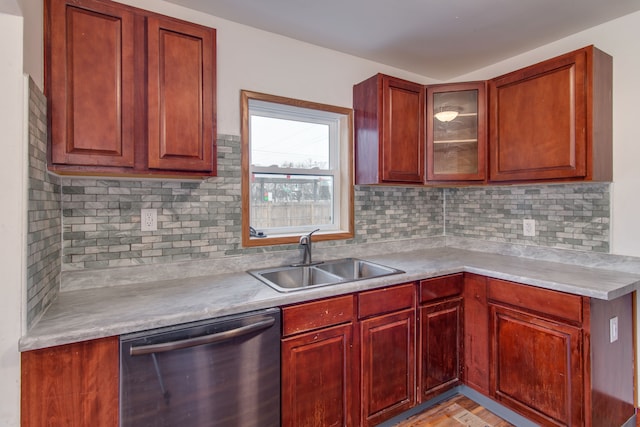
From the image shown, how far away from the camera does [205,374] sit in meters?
1.29

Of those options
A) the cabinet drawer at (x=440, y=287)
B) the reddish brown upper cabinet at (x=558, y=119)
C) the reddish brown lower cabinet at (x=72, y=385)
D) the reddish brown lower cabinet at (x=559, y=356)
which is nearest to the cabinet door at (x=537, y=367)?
the reddish brown lower cabinet at (x=559, y=356)

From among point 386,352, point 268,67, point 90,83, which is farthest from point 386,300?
point 90,83

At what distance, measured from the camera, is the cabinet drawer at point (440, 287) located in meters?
1.96

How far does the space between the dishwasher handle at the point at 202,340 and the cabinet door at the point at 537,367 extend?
141 cm

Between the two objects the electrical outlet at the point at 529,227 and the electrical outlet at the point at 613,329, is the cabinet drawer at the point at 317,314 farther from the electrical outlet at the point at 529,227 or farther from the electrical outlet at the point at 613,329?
the electrical outlet at the point at 529,227

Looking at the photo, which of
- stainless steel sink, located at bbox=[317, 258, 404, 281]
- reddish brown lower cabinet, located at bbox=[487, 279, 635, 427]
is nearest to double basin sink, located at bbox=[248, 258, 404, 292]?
stainless steel sink, located at bbox=[317, 258, 404, 281]

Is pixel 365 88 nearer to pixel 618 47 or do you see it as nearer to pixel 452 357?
pixel 618 47

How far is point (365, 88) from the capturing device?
7.64 ft

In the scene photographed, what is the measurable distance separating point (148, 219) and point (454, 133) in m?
2.14

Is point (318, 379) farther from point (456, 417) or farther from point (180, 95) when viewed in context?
point (180, 95)

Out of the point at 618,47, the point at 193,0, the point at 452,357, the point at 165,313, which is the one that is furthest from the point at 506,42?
the point at 165,313

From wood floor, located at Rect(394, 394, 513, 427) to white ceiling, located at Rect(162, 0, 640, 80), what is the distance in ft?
7.83

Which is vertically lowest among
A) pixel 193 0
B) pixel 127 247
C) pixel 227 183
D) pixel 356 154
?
pixel 127 247

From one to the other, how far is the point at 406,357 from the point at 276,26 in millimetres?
2149
